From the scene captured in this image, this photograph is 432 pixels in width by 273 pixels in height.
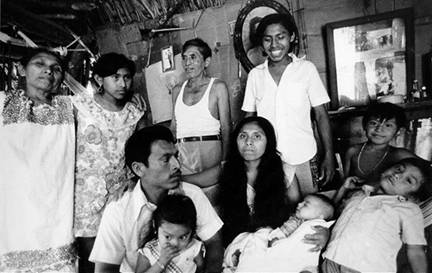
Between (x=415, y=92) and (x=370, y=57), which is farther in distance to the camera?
(x=370, y=57)

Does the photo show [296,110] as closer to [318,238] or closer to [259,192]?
[259,192]

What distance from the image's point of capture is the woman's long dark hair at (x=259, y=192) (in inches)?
68.1

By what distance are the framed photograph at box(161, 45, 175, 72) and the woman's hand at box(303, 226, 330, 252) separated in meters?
1.53

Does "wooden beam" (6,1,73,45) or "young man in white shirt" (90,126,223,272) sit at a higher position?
"wooden beam" (6,1,73,45)

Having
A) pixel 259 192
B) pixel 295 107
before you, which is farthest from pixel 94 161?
pixel 295 107

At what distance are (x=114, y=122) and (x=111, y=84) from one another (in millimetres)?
186

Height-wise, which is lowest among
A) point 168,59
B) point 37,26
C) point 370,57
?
point 370,57

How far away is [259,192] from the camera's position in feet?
5.81

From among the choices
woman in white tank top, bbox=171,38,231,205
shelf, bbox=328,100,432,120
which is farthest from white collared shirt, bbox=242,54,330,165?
shelf, bbox=328,100,432,120

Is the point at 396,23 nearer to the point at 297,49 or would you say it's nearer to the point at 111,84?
the point at 297,49

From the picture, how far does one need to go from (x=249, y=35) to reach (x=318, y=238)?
1399mm

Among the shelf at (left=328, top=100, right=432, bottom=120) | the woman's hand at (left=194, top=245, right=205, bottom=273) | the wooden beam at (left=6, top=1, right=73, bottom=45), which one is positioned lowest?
the woman's hand at (left=194, top=245, right=205, bottom=273)

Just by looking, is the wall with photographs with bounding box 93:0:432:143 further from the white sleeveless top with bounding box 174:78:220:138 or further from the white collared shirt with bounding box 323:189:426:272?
the white collared shirt with bounding box 323:189:426:272

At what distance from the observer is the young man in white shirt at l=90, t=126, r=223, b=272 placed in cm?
153
